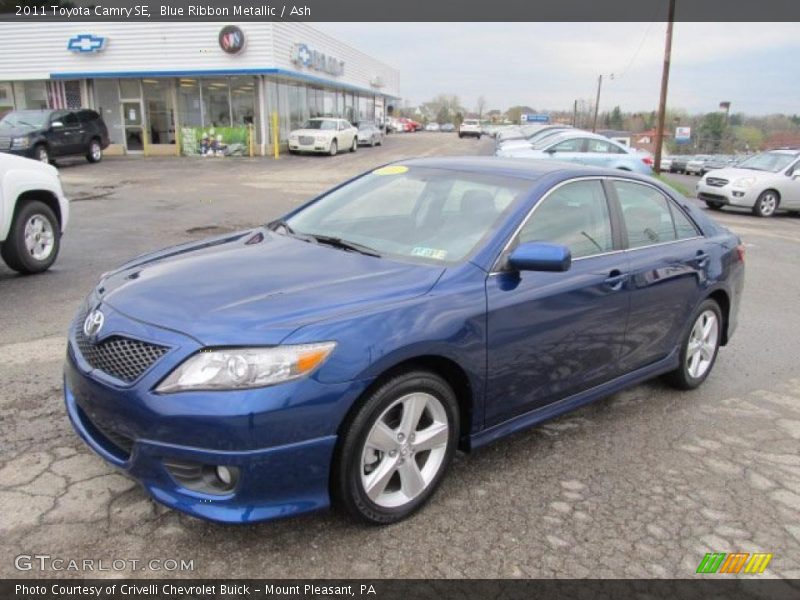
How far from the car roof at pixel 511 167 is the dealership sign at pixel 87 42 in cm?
2833

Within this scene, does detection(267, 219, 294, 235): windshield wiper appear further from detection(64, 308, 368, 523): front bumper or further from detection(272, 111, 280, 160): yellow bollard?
detection(272, 111, 280, 160): yellow bollard

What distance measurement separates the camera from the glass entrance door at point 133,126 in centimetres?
2933

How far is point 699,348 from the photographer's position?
15.9ft

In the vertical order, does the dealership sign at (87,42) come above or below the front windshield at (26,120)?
above

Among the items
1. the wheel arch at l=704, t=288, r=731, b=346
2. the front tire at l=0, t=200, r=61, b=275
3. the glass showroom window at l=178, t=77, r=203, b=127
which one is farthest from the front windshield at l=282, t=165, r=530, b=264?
the glass showroom window at l=178, t=77, r=203, b=127

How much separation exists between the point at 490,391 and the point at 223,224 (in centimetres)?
912

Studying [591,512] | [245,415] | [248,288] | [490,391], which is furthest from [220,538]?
[591,512]

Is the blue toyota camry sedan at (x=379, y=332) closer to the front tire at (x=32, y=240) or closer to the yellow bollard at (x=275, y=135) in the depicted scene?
the front tire at (x=32, y=240)

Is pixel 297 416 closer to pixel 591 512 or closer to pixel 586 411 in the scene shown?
pixel 591 512

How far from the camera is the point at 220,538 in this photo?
2898 mm

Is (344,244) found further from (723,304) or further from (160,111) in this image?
(160,111)

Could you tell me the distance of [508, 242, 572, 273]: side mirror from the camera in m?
3.24

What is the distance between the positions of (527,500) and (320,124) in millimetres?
28981

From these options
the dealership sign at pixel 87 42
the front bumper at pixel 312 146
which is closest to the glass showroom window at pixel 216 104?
the front bumper at pixel 312 146
